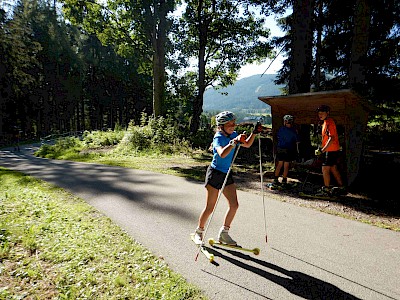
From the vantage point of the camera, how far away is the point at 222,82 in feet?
84.1

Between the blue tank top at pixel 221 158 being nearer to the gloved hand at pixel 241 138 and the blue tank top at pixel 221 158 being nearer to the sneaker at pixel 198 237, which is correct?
the gloved hand at pixel 241 138

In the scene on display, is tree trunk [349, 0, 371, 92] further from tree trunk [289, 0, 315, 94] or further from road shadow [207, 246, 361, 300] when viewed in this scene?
road shadow [207, 246, 361, 300]

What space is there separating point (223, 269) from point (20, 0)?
155 feet

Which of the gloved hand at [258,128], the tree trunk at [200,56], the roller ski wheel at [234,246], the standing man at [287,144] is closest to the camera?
the gloved hand at [258,128]

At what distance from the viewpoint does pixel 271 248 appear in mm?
4227

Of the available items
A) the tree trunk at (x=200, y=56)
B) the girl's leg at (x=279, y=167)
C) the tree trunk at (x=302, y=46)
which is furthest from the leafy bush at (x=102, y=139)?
the girl's leg at (x=279, y=167)

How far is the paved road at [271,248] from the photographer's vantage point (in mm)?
3205

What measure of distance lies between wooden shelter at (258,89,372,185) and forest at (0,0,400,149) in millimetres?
1006

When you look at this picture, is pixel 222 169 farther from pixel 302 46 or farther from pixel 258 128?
pixel 302 46

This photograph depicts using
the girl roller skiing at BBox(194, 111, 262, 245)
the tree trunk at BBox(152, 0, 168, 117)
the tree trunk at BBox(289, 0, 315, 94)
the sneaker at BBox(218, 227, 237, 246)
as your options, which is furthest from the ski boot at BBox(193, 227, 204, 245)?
the tree trunk at BBox(152, 0, 168, 117)

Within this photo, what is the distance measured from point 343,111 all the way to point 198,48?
16964 millimetres

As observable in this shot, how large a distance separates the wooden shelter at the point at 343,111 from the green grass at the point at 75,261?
6252 mm

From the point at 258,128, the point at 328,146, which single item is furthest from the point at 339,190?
the point at 258,128

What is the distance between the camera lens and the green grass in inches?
122
